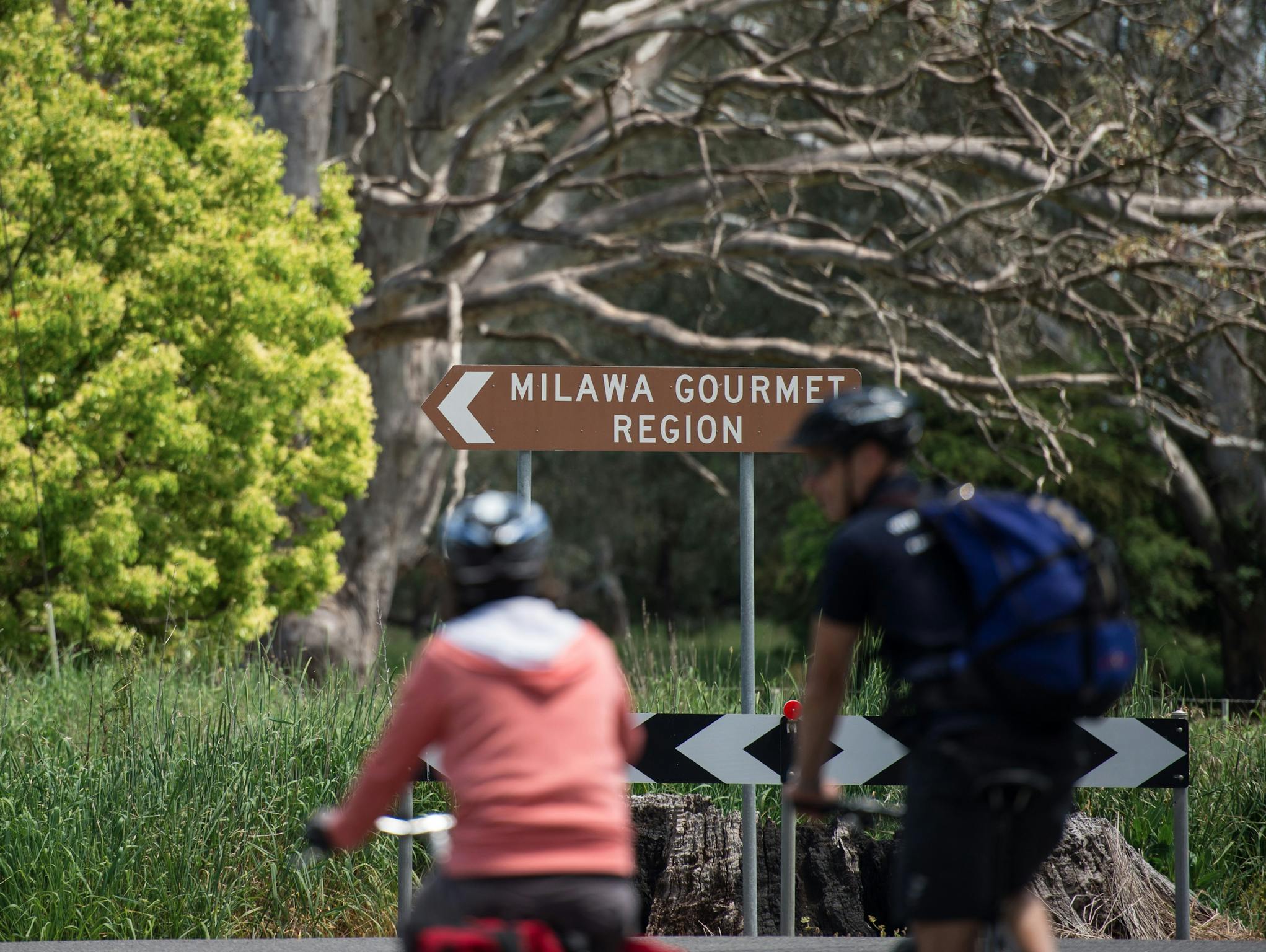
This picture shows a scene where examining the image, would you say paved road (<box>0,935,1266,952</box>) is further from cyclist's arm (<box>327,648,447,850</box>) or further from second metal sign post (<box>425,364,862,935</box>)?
cyclist's arm (<box>327,648,447,850</box>)

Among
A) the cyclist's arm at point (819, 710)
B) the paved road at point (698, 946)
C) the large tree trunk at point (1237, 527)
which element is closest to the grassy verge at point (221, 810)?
the paved road at point (698, 946)

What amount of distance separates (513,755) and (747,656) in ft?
13.8

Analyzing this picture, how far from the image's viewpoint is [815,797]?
10.5ft

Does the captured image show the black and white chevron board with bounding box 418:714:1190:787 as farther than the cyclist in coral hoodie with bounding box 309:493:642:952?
Yes

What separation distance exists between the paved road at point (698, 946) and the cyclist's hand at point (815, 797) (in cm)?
286

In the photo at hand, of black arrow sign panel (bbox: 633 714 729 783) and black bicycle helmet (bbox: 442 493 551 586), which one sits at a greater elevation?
black bicycle helmet (bbox: 442 493 551 586)

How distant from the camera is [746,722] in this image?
6.22 m

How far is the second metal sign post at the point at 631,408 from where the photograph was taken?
21.6 ft

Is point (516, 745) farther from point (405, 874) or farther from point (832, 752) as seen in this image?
point (832, 752)

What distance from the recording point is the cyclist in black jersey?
2.94 meters

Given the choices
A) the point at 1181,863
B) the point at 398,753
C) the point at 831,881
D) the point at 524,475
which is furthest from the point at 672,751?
the point at 398,753

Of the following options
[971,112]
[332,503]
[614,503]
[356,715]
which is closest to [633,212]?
[971,112]

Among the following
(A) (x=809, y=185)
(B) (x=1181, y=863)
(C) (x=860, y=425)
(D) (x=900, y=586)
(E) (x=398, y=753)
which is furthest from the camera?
(A) (x=809, y=185)

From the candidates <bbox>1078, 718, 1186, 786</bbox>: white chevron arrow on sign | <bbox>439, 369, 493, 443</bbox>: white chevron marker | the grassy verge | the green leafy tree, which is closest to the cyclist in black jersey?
<bbox>1078, 718, 1186, 786</bbox>: white chevron arrow on sign
